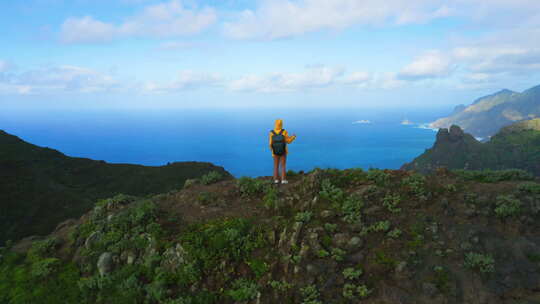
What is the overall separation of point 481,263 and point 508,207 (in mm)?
2413

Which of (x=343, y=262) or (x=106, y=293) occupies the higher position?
(x=343, y=262)

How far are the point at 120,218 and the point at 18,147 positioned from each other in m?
62.2

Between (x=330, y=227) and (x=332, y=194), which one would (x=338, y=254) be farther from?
(x=332, y=194)

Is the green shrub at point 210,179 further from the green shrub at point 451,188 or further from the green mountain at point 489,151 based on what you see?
the green mountain at point 489,151

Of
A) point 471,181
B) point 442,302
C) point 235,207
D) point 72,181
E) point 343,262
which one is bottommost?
point 72,181

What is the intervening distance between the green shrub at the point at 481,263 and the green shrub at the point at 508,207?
1803mm

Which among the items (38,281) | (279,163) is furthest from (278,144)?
(38,281)

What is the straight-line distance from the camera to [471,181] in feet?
35.2

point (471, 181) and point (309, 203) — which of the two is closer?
point (309, 203)

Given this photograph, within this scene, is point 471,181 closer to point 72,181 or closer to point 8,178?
point 8,178

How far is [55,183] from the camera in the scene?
46219mm

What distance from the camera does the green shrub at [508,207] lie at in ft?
27.3

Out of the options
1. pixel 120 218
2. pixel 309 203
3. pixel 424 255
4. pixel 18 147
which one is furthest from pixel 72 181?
pixel 424 255

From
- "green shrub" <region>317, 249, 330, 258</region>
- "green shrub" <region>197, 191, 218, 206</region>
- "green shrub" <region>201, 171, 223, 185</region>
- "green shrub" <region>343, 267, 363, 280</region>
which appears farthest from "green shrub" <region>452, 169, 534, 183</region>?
"green shrub" <region>201, 171, 223, 185</region>
